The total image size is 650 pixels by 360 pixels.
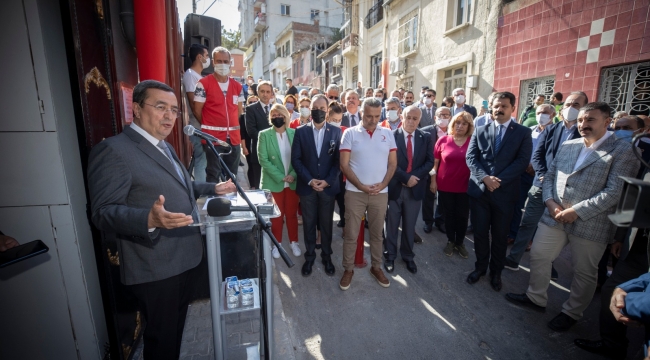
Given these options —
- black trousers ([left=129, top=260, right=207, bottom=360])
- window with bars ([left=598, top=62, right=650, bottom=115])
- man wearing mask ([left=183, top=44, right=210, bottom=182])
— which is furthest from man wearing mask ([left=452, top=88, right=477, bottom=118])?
black trousers ([left=129, top=260, right=207, bottom=360])

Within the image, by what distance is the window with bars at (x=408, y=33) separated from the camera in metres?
12.7

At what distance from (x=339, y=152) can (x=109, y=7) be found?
2.58 m

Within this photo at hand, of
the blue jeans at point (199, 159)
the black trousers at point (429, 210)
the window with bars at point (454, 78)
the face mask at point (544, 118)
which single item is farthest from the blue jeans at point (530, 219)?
the window with bars at point (454, 78)

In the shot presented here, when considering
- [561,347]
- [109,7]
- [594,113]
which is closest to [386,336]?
[561,347]

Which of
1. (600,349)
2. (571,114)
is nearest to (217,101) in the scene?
(571,114)

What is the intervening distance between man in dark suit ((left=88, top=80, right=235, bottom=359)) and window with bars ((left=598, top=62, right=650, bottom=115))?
8025 millimetres

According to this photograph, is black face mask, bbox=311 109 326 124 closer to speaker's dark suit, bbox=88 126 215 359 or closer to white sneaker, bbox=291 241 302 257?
white sneaker, bbox=291 241 302 257

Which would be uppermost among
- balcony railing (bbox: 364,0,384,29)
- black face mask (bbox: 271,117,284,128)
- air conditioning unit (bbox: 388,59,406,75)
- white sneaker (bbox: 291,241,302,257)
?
balcony railing (bbox: 364,0,384,29)

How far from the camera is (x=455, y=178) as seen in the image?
427 centimetres

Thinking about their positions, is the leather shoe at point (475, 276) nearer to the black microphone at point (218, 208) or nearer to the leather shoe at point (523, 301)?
the leather shoe at point (523, 301)

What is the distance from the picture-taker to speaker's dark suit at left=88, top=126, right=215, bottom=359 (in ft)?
5.29

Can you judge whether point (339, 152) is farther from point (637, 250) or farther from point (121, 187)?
point (637, 250)

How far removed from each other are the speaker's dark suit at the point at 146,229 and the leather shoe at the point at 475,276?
3182mm

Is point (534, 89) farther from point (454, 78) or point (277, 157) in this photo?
point (277, 157)
